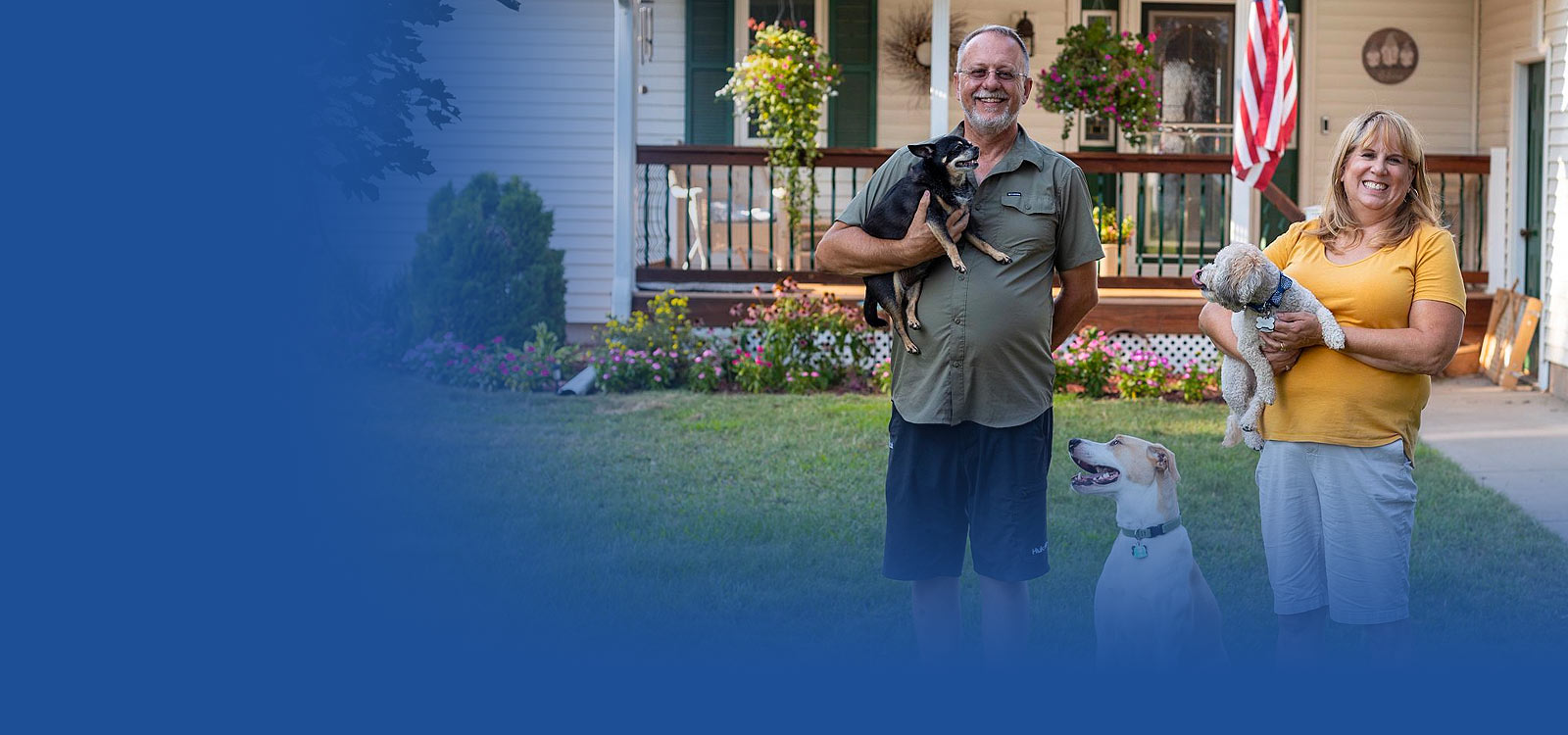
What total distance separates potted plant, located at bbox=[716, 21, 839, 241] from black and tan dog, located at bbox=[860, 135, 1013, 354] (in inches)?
267

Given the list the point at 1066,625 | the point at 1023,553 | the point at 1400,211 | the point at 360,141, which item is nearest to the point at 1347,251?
the point at 1400,211

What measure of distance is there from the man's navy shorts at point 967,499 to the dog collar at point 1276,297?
615 mm

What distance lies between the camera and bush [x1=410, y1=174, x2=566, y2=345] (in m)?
10.7

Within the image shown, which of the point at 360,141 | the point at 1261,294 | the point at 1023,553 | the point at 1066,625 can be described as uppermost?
the point at 360,141

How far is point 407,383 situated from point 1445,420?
6.93 meters

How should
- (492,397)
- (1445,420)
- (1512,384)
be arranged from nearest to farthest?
(1445,420) → (492,397) → (1512,384)

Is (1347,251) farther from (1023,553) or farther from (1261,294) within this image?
(1023,553)

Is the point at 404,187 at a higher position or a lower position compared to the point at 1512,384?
higher

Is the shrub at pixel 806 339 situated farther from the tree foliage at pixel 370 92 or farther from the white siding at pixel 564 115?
the tree foliage at pixel 370 92

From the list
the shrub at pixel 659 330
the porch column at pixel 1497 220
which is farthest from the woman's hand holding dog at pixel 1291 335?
the porch column at pixel 1497 220

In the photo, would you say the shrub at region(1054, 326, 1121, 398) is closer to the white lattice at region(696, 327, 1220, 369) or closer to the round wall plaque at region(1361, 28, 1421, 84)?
the white lattice at region(696, 327, 1220, 369)

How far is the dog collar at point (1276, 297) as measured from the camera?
337cm

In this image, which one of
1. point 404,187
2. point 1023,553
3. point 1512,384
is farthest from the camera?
point 404,187

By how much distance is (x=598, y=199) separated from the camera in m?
11.8
